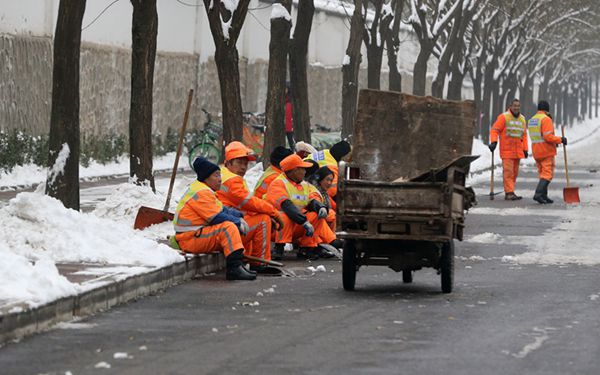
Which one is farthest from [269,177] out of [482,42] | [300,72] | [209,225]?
[482,42]

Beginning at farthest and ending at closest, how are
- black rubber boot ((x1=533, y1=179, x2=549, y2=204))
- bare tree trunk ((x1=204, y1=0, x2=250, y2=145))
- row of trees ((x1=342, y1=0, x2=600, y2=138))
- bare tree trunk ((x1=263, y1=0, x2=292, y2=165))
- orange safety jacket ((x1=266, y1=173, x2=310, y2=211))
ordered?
row of trees ((x1=342, y1=0, x2=600, y2=138)) → bare tree trunk ((x1=263, y1=0, x2=292, y2=165)) → black rubber boot ((x1=533, y1=179, x2=549, y2=204)) → bare tree trunk ((x1=204, y1=0, x2=250, y2=145)) → orange safety jacket ((x1=266, y1=173, x2=310, y2=211))

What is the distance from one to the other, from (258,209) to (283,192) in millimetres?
974

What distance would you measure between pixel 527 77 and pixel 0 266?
76222 mm

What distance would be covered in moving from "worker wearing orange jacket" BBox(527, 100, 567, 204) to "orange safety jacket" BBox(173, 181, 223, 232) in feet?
46.5

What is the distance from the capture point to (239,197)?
1559 centimetres

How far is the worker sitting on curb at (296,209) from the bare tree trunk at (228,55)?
31.0 ft

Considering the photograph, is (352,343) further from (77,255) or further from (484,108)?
(484,108)

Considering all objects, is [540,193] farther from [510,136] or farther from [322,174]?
[322,174]

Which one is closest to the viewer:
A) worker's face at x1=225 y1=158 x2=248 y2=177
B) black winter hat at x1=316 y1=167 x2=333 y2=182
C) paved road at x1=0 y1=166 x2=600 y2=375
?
paved road at x1=0 y1=166 x2=600 y2=375

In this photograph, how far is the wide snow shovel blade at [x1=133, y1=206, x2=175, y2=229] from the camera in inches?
698

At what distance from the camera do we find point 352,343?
10.3m

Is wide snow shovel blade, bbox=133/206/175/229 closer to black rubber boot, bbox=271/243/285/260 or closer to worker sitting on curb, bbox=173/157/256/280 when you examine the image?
black rubber boot, bbox=271/243/285/260

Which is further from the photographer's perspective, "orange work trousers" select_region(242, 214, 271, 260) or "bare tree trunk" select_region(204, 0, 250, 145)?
"bare tree trunk" select_region(204, 0, 250, 145)

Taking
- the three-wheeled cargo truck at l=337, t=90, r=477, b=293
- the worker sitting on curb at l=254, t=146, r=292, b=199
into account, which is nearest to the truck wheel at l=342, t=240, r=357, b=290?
the three-wheeled cargo truck at l=337, t=90, r=477, b=293
